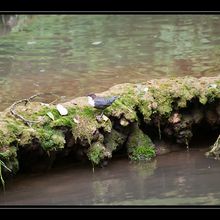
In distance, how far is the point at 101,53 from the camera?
8258 mm

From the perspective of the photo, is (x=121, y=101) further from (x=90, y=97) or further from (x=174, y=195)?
(x=174, y=195)

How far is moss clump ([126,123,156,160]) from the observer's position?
4.25 meters

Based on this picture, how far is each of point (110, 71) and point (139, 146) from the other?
277 cm

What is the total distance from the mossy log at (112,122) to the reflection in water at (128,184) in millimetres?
156

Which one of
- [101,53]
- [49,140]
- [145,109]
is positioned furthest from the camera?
[101,53]

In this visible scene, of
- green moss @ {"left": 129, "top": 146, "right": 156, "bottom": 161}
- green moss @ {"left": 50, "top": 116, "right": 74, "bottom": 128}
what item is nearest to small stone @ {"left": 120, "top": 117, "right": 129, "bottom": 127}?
green moss @ {"left": 129, "top": 146, "right": 156, "bottom": 161}

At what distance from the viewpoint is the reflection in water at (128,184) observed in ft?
11.3

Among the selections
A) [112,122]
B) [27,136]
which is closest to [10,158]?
[27,136]

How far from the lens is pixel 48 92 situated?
6031mm

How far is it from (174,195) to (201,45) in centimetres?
530

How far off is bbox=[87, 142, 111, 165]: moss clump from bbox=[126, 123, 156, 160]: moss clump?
1.08ft

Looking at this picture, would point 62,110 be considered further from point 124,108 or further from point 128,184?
point 128,184

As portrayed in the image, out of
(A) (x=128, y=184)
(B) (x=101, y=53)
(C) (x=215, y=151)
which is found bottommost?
(A) (x=128, y=184)

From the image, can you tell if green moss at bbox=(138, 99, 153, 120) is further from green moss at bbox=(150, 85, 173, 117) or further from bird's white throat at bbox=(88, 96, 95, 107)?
bird's white throat at bbox=(88, 96, 95, 107)
